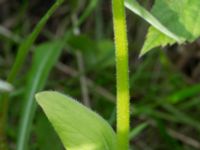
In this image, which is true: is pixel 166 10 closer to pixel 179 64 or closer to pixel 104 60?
pixel 104 60

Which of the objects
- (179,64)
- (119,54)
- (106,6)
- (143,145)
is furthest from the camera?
(106,6)

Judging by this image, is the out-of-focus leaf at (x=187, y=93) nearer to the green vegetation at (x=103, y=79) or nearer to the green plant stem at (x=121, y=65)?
the green vegetation at (x=103, y=79)

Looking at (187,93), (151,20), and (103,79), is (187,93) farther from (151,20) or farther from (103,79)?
(151,20)

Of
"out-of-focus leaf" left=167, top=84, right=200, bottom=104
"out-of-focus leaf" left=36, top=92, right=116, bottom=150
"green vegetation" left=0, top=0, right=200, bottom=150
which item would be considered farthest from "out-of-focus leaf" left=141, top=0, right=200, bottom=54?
"out-of-focus leaf" left=167, top=84, right=200, bottom=104

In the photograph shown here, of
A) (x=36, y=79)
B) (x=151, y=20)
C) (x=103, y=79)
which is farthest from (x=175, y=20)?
(x=103, y=79)

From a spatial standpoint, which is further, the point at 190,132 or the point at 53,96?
the point at 190,132

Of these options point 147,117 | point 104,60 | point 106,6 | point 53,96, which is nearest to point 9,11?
point 106,6

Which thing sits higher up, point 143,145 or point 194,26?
point 194,26

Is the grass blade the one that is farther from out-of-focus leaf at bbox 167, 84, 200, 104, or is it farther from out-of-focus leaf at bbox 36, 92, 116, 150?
out-of-focus leaf at bbox 167, 84, 200, 104
